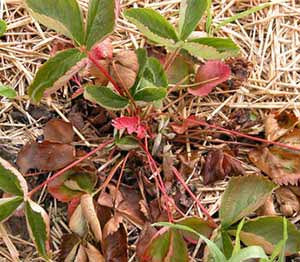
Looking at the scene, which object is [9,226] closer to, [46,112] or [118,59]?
[46,112]

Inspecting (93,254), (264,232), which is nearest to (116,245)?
(93,254)

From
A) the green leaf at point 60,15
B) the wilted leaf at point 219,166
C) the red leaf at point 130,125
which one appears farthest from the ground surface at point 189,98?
the green leaf at point 60,15

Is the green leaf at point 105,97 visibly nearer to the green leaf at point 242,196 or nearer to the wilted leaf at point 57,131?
the wilted leaf at point 57,131

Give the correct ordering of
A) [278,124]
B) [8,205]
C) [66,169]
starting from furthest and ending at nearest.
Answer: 1. [278,124]
2. [66,169]
3. [8,205]

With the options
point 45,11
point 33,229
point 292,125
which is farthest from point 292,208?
point 45,11

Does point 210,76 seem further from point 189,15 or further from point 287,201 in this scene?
point 287,201
